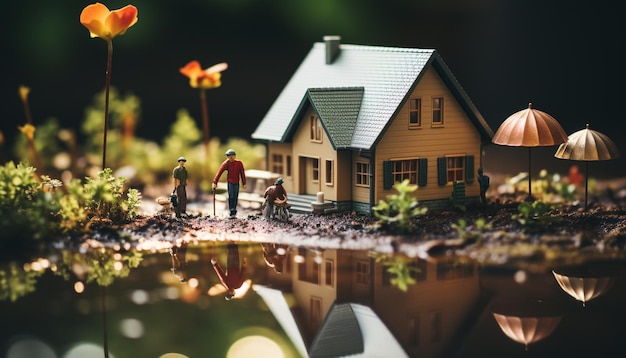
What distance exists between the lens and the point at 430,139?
16.1 meters

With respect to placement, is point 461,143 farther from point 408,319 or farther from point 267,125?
point 408,319

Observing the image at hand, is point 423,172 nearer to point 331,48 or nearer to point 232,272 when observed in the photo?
point 331,48

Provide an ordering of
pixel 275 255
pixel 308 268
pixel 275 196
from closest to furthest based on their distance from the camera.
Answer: pixel 308 268, pixel 275 255, pixel 275 196

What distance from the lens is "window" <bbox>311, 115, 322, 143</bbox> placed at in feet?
53.5

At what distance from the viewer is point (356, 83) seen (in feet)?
54.2

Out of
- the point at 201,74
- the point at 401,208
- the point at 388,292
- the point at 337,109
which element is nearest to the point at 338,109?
the point at 337,109

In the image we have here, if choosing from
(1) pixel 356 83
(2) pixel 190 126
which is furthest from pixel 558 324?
(2) pixel 190 126

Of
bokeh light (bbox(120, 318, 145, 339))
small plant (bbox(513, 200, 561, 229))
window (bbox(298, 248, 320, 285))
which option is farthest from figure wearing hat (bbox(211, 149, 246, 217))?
bokeh light (bbox(120, 318, 145, 339))

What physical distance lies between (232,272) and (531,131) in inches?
208

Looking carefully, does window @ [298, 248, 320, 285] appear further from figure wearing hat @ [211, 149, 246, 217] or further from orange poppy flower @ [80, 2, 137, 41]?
orange poppy flower @ [80, 2, 137, 41]

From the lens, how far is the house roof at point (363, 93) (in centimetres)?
1559

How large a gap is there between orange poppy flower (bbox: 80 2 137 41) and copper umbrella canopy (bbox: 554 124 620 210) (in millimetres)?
7060

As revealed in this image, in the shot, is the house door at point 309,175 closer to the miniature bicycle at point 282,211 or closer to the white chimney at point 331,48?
the miniature bicycle at point 282,211

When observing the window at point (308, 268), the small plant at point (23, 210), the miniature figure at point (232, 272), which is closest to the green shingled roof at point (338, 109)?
the window at point (308, 268)
